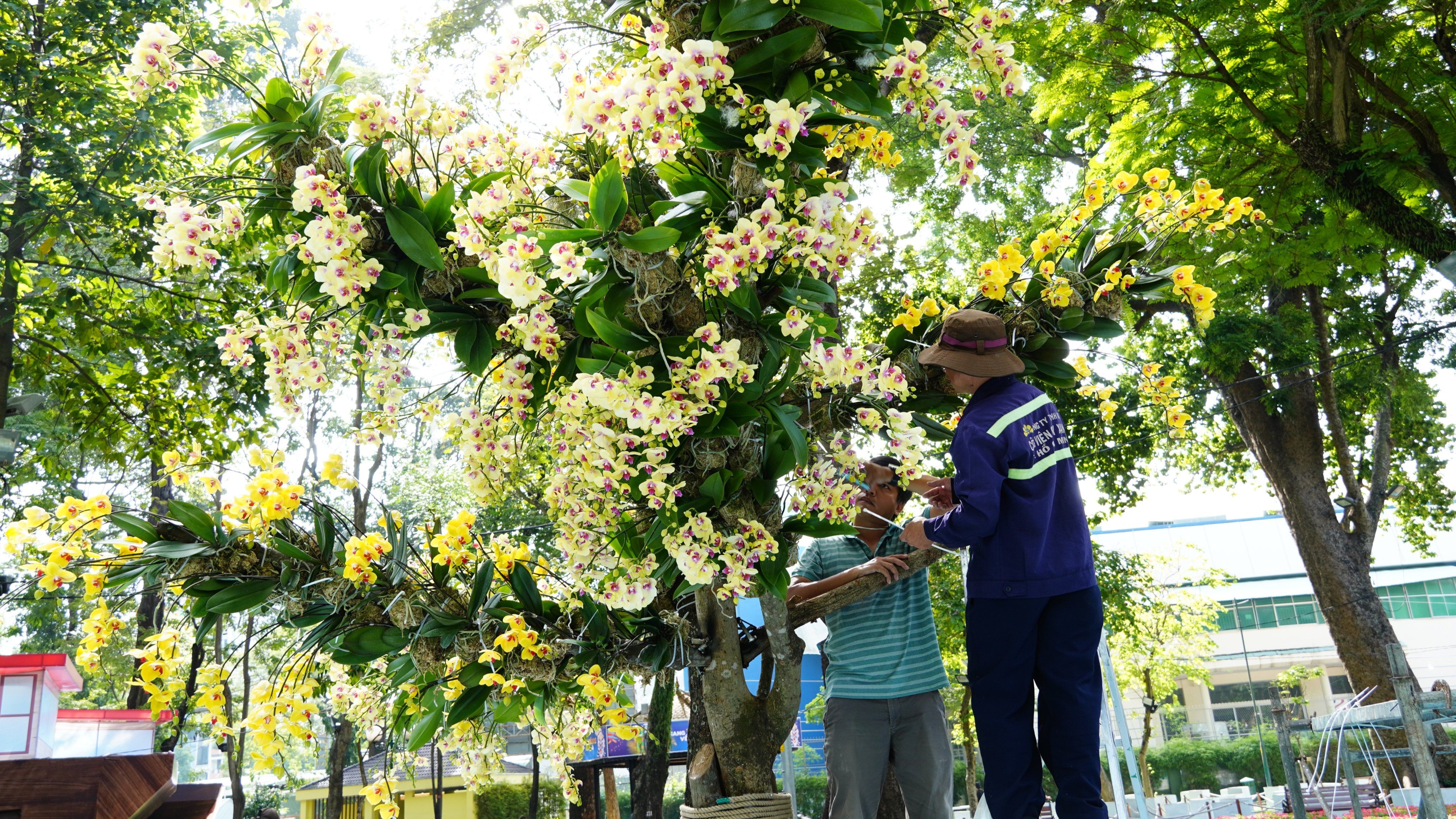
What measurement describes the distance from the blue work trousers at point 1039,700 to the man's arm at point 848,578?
16.8 inches

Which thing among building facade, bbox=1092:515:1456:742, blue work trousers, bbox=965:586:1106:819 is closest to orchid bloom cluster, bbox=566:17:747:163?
blue work trousers, bbox=965:586:1106:819

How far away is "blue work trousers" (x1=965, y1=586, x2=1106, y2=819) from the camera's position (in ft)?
7.23

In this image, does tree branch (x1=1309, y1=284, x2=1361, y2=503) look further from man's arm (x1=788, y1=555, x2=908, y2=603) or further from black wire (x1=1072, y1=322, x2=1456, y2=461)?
man's arm (x1=788, y1=555, x2=908, y2=603)

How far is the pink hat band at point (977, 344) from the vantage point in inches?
91.7

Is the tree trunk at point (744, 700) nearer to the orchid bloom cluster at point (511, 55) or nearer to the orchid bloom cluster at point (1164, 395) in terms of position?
the orchid bloom cluster at point (1164, 395)

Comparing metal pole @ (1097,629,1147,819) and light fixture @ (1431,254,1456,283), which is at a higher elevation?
light fixture @ (1431,254,1456,283)

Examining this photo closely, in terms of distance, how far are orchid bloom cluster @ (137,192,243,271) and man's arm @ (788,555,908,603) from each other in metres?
1.68

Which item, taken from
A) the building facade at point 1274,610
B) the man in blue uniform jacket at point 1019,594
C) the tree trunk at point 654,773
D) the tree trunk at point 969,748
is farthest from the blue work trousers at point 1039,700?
the building facade at point 1274,610

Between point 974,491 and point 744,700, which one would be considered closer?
point 974,491

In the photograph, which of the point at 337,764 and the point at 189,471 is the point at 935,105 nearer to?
the point at 189,471

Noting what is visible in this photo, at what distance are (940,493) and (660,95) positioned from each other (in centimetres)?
135

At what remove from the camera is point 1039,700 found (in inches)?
90.9

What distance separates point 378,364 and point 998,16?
5.21ft

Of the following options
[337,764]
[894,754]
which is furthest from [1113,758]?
[337,764]
